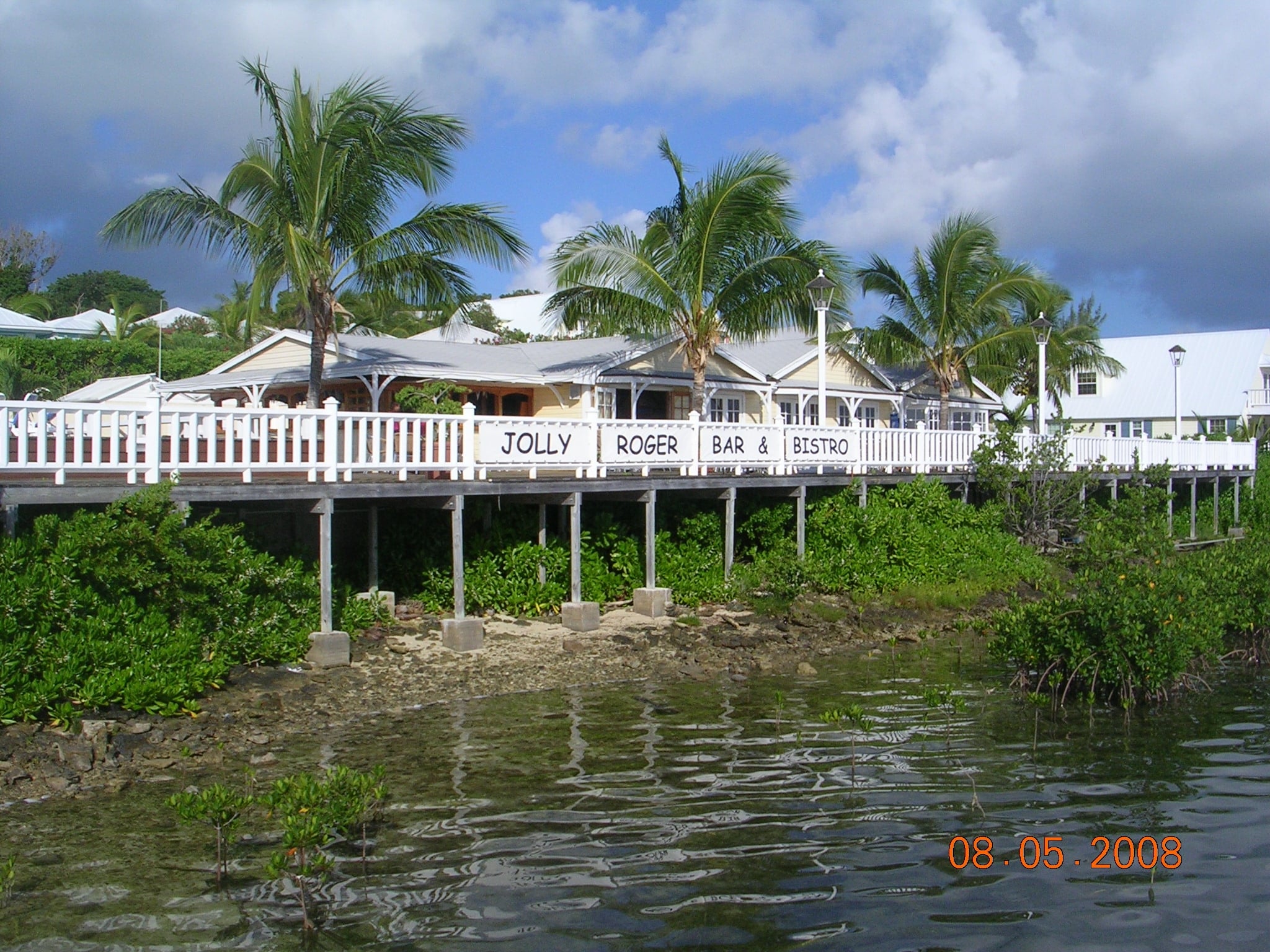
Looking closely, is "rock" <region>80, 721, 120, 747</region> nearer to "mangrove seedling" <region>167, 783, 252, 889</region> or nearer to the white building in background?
"mangrove seedling" <region>167, 783, 252, 889</region>

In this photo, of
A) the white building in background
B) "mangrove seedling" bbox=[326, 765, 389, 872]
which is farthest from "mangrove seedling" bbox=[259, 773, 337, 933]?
the white building in background

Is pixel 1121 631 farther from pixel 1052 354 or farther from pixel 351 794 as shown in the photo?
pixel 1052 354

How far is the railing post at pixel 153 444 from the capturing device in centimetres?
1232

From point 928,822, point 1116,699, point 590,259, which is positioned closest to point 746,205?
point 590,259

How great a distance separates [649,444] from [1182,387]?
37.1 metres

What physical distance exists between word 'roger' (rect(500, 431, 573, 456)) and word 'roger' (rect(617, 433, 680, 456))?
947 mm

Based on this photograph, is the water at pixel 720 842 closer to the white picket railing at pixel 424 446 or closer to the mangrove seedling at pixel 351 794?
the mangrove seedling at pixel 351 794

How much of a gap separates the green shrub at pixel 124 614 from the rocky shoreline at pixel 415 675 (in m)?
0.27

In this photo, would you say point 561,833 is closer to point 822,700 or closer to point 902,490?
point 822,700

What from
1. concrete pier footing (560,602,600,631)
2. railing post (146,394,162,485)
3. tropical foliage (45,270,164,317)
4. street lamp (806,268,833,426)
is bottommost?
concrete pier footing (560,602,600,631)

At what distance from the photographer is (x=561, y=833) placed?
8422 mm

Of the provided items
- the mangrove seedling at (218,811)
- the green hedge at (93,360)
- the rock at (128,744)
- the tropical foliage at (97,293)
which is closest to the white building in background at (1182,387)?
the green hedge at (93,360)

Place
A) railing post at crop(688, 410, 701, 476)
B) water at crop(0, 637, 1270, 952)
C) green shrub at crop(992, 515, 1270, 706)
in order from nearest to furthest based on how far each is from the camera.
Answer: water at crop(0, 637, 1270, 952) < green shrub at crop(992, 515, 1270, 706) < railing post at crop(688, 410, 701, 476)
